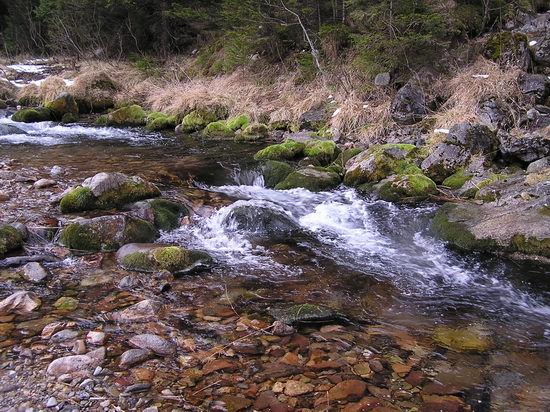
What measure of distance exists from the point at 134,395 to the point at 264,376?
814 millimetres

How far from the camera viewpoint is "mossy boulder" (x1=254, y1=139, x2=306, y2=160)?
31.4 feet

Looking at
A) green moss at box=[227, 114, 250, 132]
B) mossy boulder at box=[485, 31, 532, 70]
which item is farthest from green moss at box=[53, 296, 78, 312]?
mossy boulder at box=[485, 31, 532, 70]

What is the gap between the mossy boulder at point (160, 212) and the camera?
5863 millimetres

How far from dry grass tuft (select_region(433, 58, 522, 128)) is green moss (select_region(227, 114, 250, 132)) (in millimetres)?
5199

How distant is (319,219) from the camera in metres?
6.52

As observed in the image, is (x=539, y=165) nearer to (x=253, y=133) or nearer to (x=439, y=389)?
(x=439, y=389)

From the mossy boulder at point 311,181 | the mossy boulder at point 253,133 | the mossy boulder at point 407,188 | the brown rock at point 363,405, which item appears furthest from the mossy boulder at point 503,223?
the mossy boulder at point 253,133

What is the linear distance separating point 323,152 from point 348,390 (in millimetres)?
6899

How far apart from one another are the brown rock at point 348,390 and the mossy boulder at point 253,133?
9234 mm

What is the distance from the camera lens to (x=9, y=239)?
4816 millimetres

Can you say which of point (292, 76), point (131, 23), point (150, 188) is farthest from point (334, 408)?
point (131, 23)

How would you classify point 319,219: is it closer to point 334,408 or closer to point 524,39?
point 334,408

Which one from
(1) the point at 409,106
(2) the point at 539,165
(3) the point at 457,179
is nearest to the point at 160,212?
(3) the point at 457,179

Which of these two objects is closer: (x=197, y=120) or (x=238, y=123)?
(x=238, y=123)
